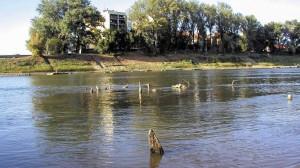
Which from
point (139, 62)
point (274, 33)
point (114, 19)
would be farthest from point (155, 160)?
point (274, 33)

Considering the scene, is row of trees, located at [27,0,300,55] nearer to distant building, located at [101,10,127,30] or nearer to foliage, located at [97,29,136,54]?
foliage, located at [97,29,136,54]

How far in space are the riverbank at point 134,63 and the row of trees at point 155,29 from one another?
397 centimetres

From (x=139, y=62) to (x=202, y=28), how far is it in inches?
1350

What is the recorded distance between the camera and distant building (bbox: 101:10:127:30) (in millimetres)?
125119

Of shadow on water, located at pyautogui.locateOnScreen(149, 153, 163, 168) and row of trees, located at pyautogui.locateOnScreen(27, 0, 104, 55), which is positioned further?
row of trees, located at pyautogui.locateOnScreen(27, 0, 104, 55)

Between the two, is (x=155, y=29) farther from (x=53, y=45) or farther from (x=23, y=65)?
(x=23, y=65)

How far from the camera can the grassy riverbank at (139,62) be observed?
8938 cm

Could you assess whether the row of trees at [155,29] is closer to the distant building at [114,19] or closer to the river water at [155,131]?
the distant building at [114,19]

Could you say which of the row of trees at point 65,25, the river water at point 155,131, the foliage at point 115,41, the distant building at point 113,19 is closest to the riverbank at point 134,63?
the foliage at point 115,41

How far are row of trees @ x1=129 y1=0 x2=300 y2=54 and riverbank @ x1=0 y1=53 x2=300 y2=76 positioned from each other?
7.53 m

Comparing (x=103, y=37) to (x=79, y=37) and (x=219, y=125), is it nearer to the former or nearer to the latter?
(x=79, y=37)

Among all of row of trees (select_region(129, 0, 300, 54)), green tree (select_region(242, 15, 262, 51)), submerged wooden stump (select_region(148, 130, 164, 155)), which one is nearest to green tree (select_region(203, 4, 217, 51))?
row of trees (select_region(129, 0, 300, 54))

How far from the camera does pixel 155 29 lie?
106 meters

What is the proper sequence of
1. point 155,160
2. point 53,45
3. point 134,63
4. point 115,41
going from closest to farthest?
point 155,160, point 53,45, point 134,63, point 115,41
